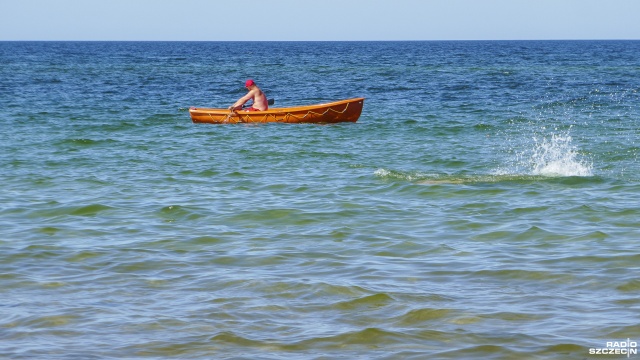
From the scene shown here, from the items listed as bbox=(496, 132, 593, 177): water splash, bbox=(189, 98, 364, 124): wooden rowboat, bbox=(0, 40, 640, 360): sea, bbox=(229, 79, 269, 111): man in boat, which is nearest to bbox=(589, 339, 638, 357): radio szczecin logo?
bbox=(0, 40, 640, 360): sea

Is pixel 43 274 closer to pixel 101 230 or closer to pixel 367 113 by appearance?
pixel 101 230

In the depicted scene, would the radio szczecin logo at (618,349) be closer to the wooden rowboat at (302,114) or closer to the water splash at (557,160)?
the water splash at (557,160)

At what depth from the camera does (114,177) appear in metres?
13.9

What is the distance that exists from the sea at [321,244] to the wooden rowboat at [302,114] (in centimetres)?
158

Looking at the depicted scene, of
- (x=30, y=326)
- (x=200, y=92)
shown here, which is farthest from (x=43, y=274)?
(x=200, y=92)

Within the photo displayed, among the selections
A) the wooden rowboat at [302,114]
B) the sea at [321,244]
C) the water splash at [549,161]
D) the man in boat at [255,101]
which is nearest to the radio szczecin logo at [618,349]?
the sea at [321,244]

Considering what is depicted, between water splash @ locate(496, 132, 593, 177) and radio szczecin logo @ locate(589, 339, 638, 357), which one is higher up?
radio szczecin logo @ locate(589, 339, 638, 357)

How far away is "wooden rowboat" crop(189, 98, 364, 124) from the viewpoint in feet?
73.4

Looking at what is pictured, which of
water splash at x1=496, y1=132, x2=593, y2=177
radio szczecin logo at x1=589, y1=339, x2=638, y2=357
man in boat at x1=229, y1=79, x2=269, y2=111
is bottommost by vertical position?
water splash at x1=496, y1=132, x2=593, y2=177

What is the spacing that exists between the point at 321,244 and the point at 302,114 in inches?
541

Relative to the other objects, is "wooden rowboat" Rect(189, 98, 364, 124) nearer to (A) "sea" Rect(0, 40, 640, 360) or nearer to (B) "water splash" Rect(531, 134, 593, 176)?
(A) "sea" Rect(0, 40, 640, 360)

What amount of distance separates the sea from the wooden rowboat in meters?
1.58

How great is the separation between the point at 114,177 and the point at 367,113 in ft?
42.2

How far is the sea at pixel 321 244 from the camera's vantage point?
6.04 meters
